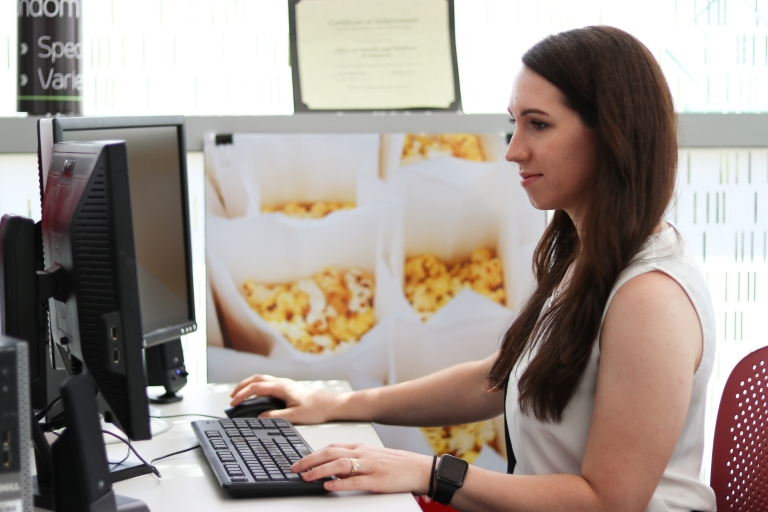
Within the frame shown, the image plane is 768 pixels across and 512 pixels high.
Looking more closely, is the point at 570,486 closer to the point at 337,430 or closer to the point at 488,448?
the point at 337,430

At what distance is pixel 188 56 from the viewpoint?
78.1 inches

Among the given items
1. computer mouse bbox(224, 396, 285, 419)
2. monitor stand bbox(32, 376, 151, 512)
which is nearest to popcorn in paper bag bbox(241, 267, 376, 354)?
computer mouse bbox(224, 396, 285, 419)

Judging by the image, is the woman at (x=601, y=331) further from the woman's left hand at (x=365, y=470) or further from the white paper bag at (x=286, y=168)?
the white paper bag at (x=286, y=168)

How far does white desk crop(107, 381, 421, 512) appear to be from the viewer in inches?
41.8

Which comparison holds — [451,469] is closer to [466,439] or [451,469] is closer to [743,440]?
[743,440]

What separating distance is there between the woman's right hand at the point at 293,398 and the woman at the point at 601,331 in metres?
0.35

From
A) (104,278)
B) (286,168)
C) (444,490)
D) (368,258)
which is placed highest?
(286,168)

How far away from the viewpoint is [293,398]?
151 centimetres

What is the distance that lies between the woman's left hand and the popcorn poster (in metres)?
0.80

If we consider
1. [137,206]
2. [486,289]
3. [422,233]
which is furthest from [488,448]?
[137,206]

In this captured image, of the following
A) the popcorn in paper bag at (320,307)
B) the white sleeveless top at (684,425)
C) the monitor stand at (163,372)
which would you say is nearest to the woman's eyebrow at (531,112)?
the white sleeveless top at (684,425)

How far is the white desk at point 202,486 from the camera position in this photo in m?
1.06

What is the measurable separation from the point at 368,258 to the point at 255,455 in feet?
2.64

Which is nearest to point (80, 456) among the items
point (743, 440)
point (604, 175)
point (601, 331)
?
point (601, 331)
